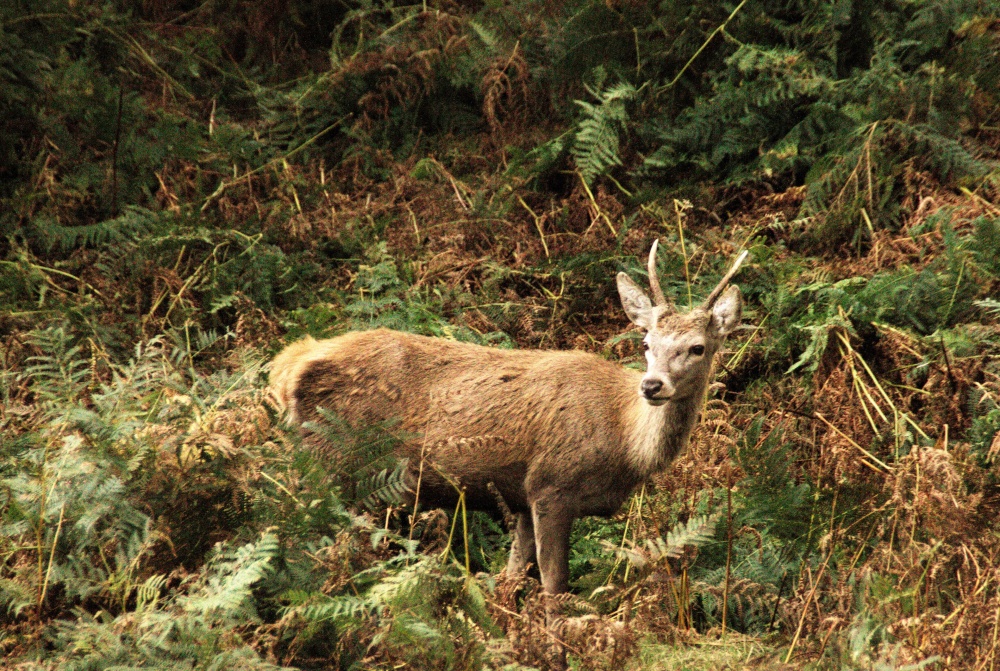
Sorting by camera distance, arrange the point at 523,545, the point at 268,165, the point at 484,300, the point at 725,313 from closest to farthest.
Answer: the point at 725,313, the point at 523,545, the point at 484,300, the point at 268,165

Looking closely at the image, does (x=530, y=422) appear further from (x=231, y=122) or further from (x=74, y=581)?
(x=231, y=122)

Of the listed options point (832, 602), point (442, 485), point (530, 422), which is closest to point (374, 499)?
point (442, 485)

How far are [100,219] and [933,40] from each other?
6.81 m

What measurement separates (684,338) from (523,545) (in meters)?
1.52

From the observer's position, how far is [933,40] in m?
8.49

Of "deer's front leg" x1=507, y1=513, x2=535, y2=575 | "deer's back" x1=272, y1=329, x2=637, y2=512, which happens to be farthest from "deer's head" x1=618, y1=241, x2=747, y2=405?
"deer's front leg" x1=507, y1=513, x2=535, y2=575

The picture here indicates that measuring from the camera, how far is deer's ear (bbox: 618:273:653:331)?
20.7ft

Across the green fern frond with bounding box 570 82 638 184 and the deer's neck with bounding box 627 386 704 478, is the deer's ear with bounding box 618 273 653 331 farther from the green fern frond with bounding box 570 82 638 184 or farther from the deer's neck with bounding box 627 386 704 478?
the green fern frond with bounding box 570 82 638 184

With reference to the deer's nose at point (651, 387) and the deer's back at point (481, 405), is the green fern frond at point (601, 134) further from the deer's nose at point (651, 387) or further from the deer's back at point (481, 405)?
the deer's nose at point (651, 387)

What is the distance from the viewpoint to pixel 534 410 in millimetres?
6188

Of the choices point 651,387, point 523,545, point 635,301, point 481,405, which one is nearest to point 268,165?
point 481,405

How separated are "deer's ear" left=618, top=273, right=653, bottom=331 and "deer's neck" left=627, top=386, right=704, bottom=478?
51 centimetres

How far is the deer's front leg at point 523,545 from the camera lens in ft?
20.6

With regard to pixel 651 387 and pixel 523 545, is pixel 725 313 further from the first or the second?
pixel 523 545
